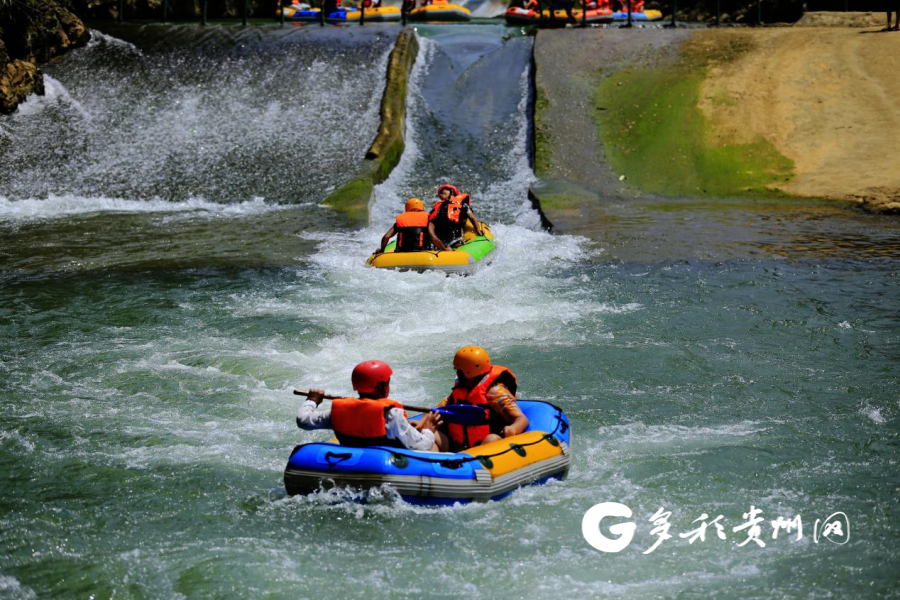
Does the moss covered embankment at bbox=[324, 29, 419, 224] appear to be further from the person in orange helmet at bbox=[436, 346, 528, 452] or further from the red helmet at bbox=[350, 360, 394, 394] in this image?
the red helmet at bbox=[350, 360, 394, 394]

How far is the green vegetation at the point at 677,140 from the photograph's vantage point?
707 inches

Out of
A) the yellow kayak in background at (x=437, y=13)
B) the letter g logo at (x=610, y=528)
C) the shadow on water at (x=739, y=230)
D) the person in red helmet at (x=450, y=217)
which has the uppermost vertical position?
the yellow kayak in background at (x=437, y=13)

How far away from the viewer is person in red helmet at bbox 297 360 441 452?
6.69 meters

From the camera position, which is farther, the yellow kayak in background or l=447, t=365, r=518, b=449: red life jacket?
the yellow kayak in background

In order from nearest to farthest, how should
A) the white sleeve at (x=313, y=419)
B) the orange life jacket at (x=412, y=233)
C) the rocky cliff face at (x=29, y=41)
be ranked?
the white sleeve at (x=313, y=419) < the orange life jacket at (x=412, y=233) < the rocky cliff face at (x=29, y=41)

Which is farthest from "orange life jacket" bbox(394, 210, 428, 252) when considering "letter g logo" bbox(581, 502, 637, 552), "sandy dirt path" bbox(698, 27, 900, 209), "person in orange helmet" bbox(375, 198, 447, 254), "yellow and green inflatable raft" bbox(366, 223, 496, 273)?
"sandy dirt path" bbox(698, 27, 900, 209)

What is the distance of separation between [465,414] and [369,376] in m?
0.81

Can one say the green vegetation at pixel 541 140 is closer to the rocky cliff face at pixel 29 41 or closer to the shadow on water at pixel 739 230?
the shadow on water at pixel 739 230

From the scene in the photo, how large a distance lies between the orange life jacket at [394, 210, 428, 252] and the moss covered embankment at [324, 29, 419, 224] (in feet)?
10.5

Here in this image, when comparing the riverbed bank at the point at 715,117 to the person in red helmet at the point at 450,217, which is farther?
the riverbed bank at the point at 715,117

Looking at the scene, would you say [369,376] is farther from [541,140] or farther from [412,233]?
[541,140]

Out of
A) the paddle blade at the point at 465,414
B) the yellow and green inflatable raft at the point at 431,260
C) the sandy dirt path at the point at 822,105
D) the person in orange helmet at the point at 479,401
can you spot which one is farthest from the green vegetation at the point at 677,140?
the paddle blade at the point at 465,414

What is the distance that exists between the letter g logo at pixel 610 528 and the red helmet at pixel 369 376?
5.44 ft

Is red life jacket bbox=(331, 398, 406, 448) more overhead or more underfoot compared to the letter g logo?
more overhead
